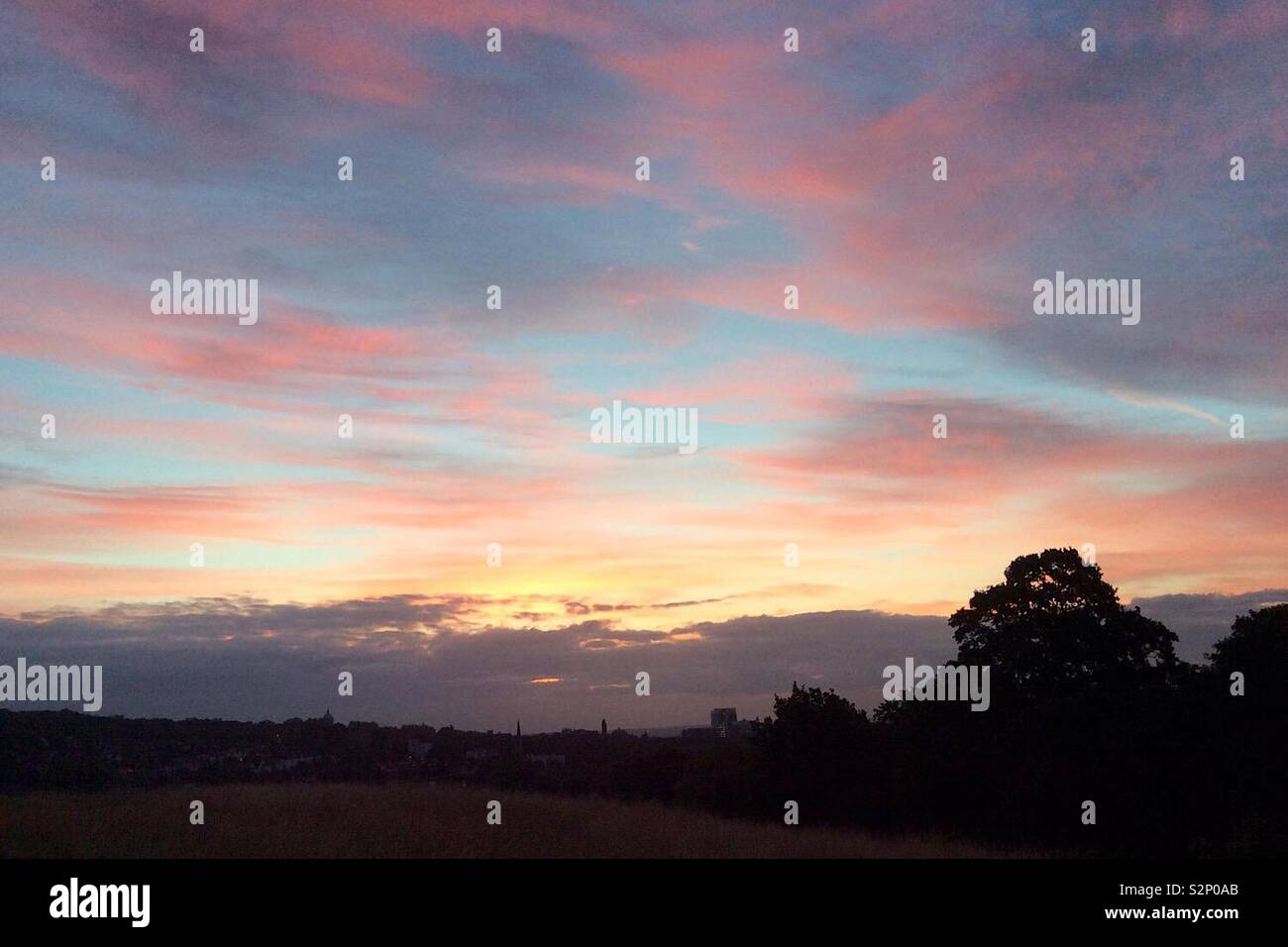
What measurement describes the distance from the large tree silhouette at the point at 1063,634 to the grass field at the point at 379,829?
33.0ft

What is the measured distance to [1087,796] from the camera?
3338 centimetres

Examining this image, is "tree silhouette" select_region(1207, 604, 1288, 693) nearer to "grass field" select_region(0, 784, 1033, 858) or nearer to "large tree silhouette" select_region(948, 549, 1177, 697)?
"large tree silhouette" select_region(948, 549, 1177, 697)

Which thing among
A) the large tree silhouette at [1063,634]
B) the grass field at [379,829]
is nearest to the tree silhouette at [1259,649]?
the large tree silhouette at [1063,634]

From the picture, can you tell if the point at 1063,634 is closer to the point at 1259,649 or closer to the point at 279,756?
the point at 1259,649

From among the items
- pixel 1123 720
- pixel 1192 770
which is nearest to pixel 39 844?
pixel 1123 720

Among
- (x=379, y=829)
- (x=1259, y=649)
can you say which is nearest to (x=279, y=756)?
(x=379, y=829)

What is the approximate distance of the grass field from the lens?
18.4 meters

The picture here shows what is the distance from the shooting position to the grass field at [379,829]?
18.4m

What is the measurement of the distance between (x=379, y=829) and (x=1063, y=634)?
85.3 ft

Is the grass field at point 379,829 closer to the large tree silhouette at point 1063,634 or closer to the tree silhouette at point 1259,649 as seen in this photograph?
the large tree silhouette at point 1063,634

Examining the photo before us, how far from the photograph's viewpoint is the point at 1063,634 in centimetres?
3653
